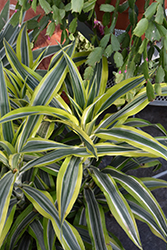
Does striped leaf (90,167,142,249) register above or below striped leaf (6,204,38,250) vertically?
above

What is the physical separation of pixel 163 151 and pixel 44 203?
0.40 m

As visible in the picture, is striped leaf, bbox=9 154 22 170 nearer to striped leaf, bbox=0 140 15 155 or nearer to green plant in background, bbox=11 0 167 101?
striped leaf, bbox=0 140 15 155

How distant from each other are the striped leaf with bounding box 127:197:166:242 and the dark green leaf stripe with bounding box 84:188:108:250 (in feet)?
0.47

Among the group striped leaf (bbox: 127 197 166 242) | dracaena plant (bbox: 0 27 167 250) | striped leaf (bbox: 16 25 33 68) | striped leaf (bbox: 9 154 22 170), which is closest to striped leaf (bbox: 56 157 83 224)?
dracaena plant (bbox: 0 27 167 250)

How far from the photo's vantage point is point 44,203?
61 cm

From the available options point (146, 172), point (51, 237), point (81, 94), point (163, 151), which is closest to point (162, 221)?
point (163, 151)

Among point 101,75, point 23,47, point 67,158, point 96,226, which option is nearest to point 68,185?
point 67,158

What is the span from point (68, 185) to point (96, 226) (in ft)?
0.65

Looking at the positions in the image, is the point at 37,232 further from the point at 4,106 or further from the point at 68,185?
the point at 4,106

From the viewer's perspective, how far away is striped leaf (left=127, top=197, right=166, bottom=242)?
64cm

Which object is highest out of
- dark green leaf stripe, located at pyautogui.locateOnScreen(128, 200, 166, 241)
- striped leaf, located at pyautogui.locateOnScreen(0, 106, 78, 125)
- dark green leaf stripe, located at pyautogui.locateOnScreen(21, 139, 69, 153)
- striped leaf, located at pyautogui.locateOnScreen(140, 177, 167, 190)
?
striped leaf, located at pyautogui.locateOnScreen(0, 106, 78, 125)

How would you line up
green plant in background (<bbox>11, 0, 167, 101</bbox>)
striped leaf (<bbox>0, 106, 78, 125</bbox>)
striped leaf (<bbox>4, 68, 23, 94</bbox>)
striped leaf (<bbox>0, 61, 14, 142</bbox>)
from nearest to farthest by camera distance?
green plant in background (<bbox>11, 0, 167, 101</bbox>)
striped leaf (<bbox>0, 106, 78, 125</bbox>)
striped leaf (<bbox>0, 61, 14, 142</bbox>)
striped leaf (<bbox>4, 68, 23, 94</bbox>)

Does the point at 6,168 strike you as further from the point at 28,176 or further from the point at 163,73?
the point at 163,73

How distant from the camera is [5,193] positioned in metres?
0.54
